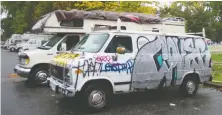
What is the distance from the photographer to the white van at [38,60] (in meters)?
10.1

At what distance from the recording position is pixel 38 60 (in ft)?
33.3

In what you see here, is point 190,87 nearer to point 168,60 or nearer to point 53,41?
point 168,60

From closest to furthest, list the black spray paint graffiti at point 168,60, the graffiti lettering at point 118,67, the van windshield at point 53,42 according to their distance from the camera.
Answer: the graffiti lettering at point 118,67 < the black spray paint graffiti at point 168,60 < the van windshield at point 53,42

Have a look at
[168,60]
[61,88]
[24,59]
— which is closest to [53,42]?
[24,59]

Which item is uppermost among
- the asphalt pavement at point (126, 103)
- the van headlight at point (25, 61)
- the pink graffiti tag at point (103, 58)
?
the pink graffiti tag at point (103, 58)

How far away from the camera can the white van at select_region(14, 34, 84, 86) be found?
10102 mm

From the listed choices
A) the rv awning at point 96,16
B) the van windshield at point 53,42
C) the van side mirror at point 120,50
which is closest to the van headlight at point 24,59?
the van windshield at point 53,42

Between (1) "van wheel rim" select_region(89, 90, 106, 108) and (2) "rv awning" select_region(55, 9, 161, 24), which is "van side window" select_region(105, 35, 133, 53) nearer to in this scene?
(1) "van wheel rim" select_region(89, 90, 106, 108)

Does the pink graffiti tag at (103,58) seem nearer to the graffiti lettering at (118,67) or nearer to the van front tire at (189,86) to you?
the graffiti lettering at (118,67)

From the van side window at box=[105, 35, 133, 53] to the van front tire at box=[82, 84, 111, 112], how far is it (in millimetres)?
968

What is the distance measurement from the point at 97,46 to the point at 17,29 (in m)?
51.4

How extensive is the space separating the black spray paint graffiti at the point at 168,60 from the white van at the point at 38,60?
11.9 ft

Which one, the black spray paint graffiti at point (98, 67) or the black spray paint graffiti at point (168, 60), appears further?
the black spray paint graffiti at point (168, 60)

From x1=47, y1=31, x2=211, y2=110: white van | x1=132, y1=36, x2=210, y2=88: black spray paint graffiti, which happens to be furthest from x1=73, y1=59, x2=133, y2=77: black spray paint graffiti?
x1=132, y1=36, x2=210, y2=88: black spray paint graffiti
